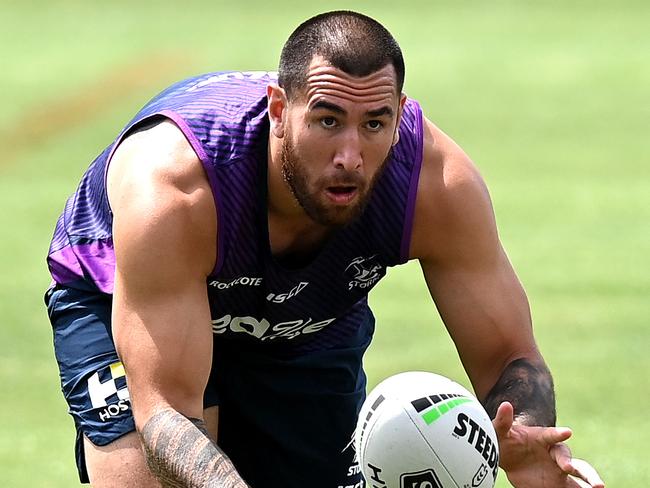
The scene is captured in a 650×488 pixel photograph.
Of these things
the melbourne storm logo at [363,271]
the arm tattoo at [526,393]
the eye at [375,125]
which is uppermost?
the eye at [375,125]

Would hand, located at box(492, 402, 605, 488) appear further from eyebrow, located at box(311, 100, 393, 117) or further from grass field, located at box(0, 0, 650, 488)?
grass field, located at box(0, 0, 650, 488)

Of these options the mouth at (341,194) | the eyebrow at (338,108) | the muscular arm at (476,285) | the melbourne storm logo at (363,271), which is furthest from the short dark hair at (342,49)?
the melbourne storm logo at (363,271)

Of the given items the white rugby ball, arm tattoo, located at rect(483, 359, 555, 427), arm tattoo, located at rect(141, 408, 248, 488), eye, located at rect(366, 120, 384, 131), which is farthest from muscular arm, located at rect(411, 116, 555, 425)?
arm tattoo, located at rect(141, 408, 248, 488)

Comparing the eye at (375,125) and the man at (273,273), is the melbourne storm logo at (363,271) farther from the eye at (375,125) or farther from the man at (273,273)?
the eye at (375,125)

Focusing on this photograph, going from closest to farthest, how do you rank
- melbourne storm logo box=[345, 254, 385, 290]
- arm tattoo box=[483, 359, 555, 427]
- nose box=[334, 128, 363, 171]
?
nose box=[334, 128, 363, 171] < arm tattoo box=[483, 359, 555, 427] < melbourne storm logo box=[345, 254, 385, 290]

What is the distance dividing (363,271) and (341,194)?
65 centimetres

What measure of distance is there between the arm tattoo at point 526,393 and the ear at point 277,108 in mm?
1317

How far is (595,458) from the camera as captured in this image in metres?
8.84

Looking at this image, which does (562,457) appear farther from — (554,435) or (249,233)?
(249,233)

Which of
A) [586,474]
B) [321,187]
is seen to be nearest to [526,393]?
[586,474]

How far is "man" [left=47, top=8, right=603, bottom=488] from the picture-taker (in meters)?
5.74

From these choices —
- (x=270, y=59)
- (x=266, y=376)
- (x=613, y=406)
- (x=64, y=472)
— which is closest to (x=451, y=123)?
(x=270, y=59)

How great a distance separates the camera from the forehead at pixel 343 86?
225 inches

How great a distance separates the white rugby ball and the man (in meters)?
0.27
